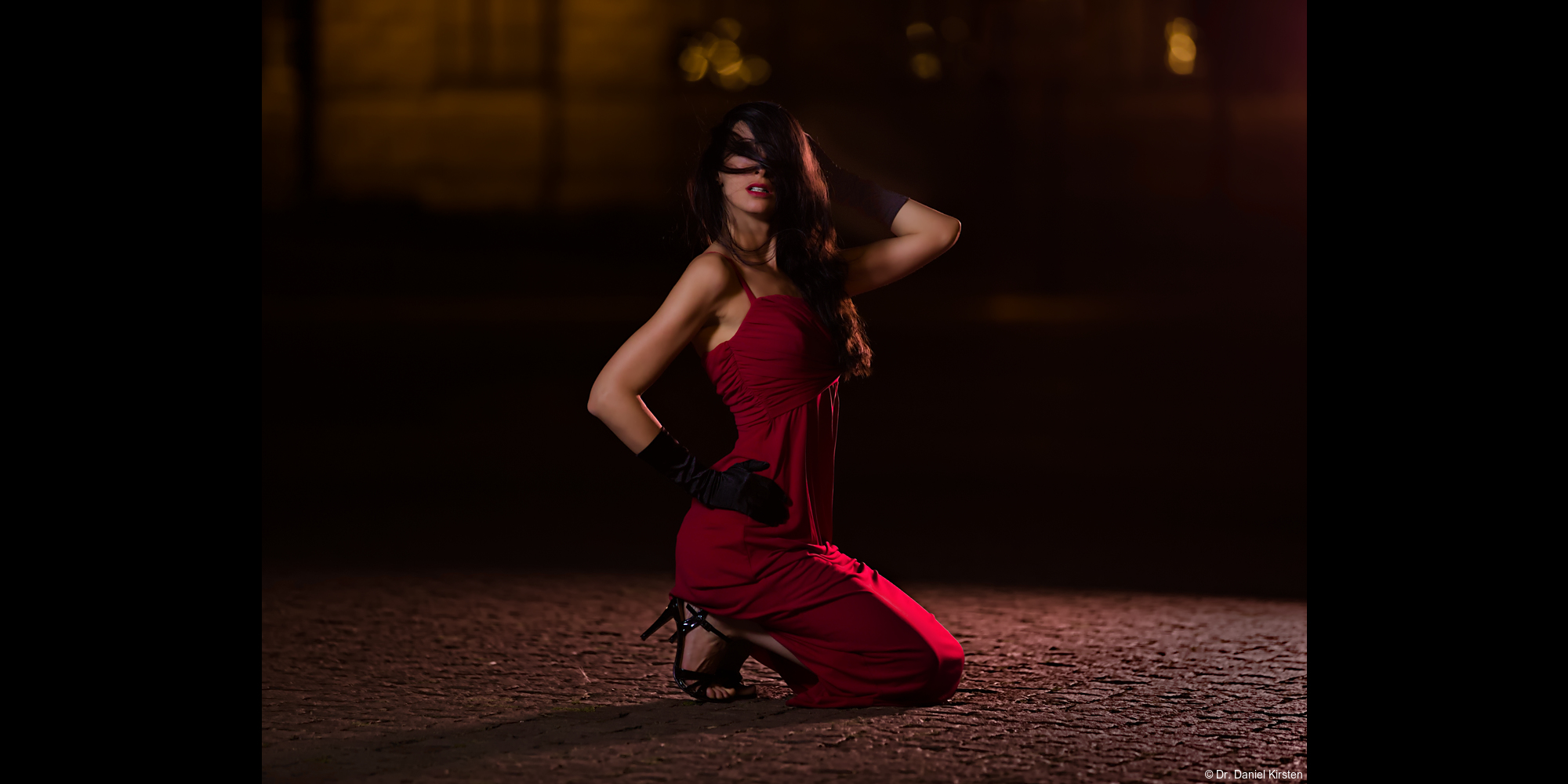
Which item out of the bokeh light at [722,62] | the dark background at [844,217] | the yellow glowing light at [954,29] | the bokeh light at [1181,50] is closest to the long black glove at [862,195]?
the dark background at [844,217]

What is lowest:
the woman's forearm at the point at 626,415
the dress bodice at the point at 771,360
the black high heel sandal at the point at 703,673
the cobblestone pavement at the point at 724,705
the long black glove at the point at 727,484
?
the cobblestone pavement at the point at 724,705

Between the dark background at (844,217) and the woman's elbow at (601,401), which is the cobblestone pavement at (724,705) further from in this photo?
the dark background at (844,217)

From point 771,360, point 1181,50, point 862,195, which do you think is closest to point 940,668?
point 771,360

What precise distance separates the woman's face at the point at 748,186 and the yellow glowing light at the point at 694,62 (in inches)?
602

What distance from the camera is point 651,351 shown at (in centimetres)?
330

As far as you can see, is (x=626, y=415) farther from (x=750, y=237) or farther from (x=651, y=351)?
(x=750, y=237)

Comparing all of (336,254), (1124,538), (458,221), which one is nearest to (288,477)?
(1124,538)

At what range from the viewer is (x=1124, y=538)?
6.04 metres

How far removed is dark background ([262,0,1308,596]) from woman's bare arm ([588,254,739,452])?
572 cm

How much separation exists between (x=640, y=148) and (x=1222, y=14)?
785cm

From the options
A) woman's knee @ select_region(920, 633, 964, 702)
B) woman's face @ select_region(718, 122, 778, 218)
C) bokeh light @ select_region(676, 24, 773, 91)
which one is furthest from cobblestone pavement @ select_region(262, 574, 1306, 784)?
bokeh light @ select_region(676, 24, 773, 91)

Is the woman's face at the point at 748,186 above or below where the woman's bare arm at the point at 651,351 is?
above

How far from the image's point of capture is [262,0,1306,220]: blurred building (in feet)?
59.9

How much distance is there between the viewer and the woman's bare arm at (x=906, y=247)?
3.61 meters
